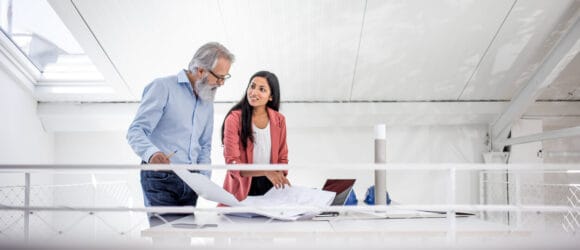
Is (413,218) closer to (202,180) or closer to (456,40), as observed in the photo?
(202,180)

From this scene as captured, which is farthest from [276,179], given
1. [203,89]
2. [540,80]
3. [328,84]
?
[540,80]

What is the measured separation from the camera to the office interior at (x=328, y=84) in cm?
292

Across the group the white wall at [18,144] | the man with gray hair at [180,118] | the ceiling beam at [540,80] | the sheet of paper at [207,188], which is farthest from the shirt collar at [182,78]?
the ceiling beam at [540,80]

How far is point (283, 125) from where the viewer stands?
5.86 feet

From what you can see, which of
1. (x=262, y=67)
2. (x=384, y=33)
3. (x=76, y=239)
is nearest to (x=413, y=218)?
(x=76, y=239)

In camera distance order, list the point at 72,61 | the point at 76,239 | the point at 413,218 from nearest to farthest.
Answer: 1. the point at 76,239
2. the point at 413,218
3. the point at 72,61

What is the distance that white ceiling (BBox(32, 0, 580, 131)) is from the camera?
9.41ft

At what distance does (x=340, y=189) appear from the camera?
4.93 ft

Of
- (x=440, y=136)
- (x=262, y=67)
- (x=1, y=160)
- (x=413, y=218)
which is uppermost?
(x=262, y=67)

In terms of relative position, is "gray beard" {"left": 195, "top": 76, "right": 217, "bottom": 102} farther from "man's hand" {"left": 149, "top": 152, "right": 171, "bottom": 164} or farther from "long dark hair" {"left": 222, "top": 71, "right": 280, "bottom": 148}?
"man's hand" {"left": 149, "top": 152, "right": 171, "bottom": 164}

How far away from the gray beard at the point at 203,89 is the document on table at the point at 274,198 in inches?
18.1

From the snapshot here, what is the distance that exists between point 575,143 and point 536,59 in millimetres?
1197

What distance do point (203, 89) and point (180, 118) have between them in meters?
0.12

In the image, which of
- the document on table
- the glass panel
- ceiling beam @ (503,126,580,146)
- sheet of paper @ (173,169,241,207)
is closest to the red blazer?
the document on table
